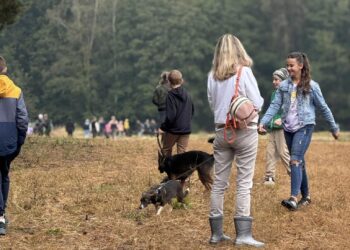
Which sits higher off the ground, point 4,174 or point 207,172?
point 4,174

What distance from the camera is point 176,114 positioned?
849 centimetres

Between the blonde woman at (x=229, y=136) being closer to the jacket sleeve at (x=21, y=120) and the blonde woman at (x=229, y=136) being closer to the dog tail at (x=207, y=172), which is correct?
the jacket sleeve at (x=21, y=120)

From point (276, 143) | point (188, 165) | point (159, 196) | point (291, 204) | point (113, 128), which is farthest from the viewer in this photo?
point (113, 128)

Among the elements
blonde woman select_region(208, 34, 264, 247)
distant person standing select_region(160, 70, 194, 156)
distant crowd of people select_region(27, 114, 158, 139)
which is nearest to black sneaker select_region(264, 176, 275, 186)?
distant person standing select_region(160, 70, 194, 156)

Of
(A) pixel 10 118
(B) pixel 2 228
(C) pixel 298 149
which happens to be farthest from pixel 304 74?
(B) pixel 2 228

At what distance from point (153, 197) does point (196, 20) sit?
55031 millimetres

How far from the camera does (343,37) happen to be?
60.0 m

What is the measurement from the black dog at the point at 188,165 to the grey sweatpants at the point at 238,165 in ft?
7.16

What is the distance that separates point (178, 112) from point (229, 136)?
2.84 m

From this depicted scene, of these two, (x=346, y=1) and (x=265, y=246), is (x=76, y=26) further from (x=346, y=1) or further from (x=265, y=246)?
(x=265, y=246)

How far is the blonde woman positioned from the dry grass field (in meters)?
0.32

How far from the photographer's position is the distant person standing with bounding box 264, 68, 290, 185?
906 centimetres

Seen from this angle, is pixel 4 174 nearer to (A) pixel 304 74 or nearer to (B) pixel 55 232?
(B) pixel 55 232

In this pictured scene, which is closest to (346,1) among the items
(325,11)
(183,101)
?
(325,11)
